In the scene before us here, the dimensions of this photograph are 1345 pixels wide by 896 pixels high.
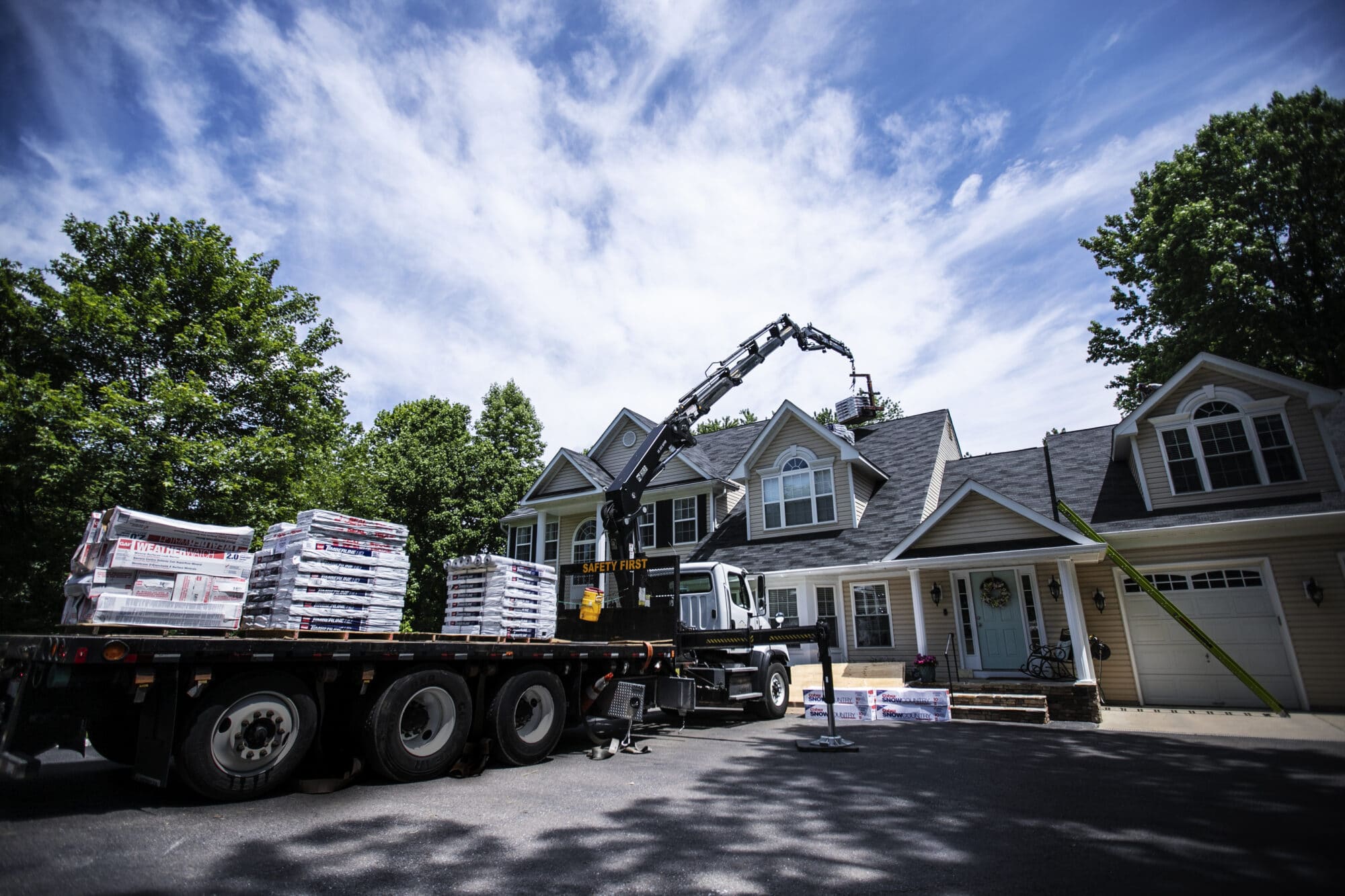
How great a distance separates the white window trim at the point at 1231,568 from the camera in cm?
1224

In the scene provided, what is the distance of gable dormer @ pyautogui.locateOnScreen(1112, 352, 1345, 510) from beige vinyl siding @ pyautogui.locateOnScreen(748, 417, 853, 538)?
22.7 ft

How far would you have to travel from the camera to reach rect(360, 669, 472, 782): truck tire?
228 inches

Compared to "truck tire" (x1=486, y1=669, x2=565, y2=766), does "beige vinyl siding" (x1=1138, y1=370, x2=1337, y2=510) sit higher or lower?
higher

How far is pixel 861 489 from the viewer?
62.5ft

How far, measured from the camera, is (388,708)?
5836 millimetres

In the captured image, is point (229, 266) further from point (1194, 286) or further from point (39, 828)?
point (1194, 286)

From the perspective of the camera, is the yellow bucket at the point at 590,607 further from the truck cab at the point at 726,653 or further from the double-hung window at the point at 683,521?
the double-hung window at the point at 683,521

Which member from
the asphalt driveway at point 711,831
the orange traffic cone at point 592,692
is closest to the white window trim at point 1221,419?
the asphalt driveway at point 711,831

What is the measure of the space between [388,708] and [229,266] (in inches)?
770

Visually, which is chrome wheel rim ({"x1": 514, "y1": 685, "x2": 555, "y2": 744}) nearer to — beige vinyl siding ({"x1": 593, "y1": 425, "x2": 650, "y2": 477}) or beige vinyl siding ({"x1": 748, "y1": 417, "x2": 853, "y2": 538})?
beige vinyl siding ({"x1": 748, "y1": 417, "x2": 853, "y2": 538})

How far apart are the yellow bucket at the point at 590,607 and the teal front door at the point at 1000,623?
9.52 meters

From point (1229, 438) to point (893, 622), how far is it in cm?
850

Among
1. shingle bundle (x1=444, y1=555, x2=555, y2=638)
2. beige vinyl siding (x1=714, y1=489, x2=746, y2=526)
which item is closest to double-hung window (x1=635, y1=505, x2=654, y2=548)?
beige vinyl siding (x1=714, y1=489, x2=746, y2=526)

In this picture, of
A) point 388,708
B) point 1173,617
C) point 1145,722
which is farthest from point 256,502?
point 1173,617
